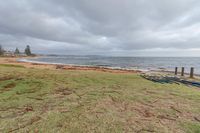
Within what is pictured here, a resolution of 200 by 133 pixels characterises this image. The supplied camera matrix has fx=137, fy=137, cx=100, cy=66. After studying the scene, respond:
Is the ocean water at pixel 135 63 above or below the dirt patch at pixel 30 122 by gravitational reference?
below

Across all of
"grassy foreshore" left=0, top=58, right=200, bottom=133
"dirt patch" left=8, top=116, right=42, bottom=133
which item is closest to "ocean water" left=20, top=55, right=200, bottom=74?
"grassy foreshore" left=0, top=58, right=200, bottom=133

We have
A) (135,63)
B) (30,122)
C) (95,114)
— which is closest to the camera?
(30,122)

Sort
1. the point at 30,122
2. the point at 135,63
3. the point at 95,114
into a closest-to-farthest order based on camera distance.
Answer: the point at 30,122, the point at 95,114, the point at 135,63

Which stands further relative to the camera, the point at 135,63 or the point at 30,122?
the point at 135,63

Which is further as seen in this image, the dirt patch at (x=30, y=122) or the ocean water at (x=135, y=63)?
the ocean water at (x=135, y=63)

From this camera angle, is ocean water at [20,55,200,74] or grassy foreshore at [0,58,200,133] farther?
ocean water at [20,55,200,74]

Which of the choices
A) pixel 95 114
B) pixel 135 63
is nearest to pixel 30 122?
pixel 95 114

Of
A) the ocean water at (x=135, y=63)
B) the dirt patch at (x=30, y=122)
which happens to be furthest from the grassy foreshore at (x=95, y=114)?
the ocean water at (x=135, y=63)

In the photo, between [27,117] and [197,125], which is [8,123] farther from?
[197,125]

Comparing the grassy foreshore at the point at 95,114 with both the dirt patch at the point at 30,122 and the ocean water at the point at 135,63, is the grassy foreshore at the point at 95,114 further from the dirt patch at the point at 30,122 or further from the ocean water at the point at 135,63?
the ocean water at the point at 135,63

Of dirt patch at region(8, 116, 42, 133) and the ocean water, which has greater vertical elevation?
dirt patch at region(8, 116, 42, 133)

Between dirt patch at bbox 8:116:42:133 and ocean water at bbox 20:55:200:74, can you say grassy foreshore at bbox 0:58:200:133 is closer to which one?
dirt patch at bbox 8:116:42:133

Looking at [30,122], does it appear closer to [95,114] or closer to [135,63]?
[95,114]

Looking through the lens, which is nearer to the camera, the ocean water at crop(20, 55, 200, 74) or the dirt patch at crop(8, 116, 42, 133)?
the dirt patch at crop(8, 116, 42, 133)
